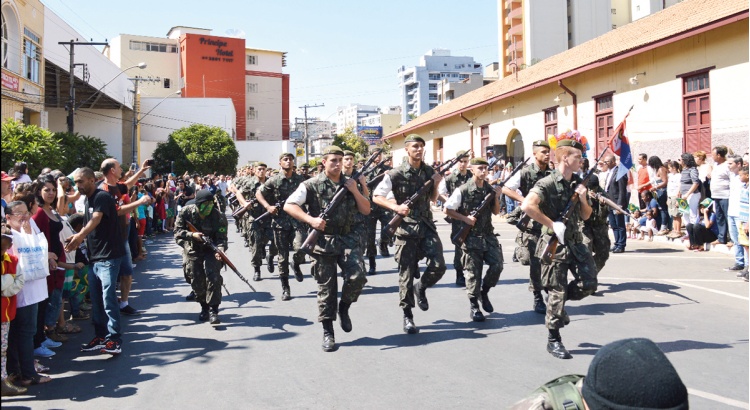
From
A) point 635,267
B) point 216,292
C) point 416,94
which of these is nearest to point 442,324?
point 216,292

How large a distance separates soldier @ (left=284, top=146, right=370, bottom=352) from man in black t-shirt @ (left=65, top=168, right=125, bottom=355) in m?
1.79

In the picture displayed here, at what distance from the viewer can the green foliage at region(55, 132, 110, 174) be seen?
22766 millimetres

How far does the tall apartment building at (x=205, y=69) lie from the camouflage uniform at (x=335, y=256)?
68300 mm

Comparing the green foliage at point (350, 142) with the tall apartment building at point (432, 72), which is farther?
the tall apartment building at point (432, 72)

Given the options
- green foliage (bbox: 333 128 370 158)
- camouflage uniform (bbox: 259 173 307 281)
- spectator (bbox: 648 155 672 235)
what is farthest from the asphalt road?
green foliage (bbox: 333 128 370 158)

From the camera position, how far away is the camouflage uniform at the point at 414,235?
6863mm

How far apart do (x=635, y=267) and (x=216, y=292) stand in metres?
7.14

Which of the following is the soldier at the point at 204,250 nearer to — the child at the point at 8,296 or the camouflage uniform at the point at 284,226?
the camouflage uniform at the point at 284,226

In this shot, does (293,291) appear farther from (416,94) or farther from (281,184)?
(416,94)

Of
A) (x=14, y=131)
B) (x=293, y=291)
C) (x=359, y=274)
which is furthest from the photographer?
(x=14, y=131)

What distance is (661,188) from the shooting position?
1377 centimetres

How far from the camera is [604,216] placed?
7996 millimetres

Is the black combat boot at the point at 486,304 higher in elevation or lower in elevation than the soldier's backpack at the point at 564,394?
lower

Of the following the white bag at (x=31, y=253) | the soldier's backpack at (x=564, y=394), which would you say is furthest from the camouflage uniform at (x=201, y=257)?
the soldier's backpack at (x=564, y=394)
